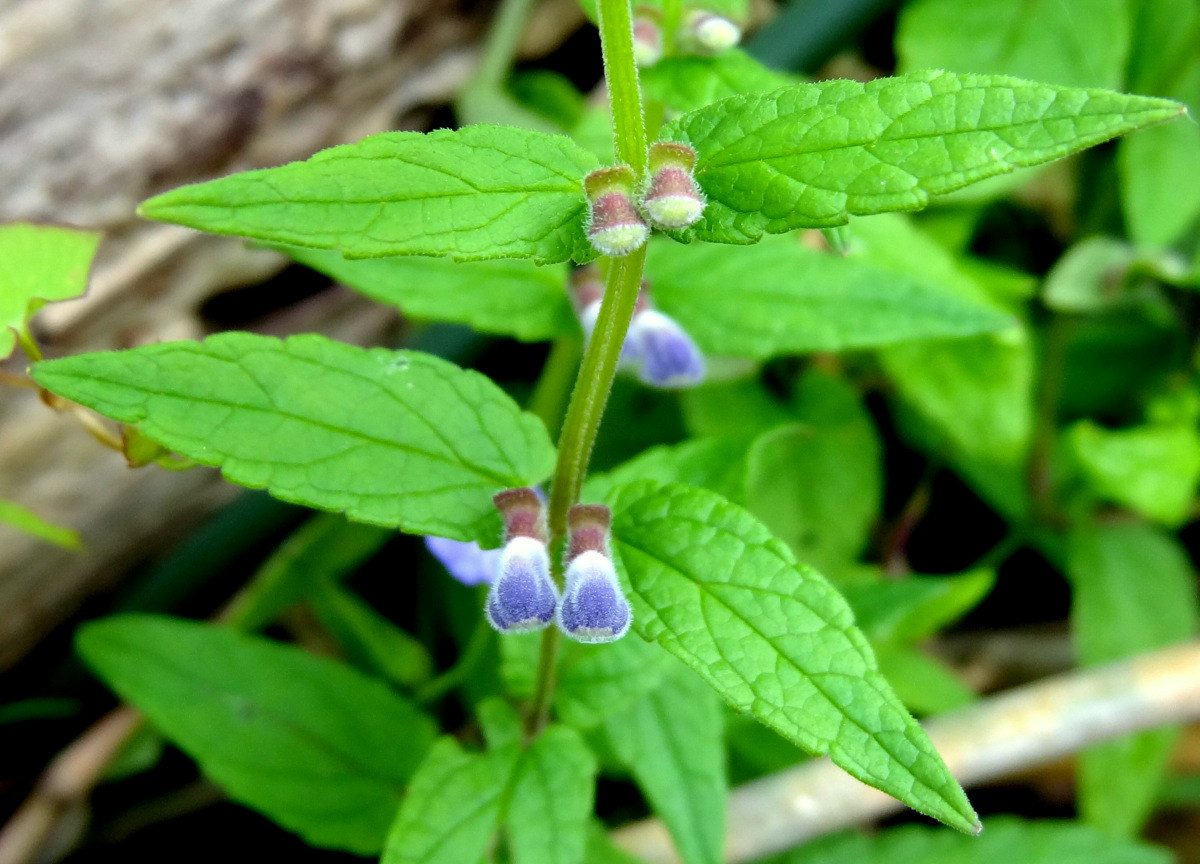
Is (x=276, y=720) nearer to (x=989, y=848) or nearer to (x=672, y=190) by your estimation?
(x=672, y=190)

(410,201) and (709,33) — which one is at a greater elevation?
(709,33)

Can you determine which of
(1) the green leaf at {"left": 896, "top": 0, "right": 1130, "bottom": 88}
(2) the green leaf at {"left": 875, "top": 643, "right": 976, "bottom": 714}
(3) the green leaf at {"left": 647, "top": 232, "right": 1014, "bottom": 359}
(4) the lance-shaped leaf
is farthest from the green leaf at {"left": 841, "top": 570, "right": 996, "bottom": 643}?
(1) the green leaf at {"left": 896, "top": 0, "right": 1130, "bottom": 88}

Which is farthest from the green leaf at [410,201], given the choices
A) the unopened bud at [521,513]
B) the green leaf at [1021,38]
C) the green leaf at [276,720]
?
the green leaf at [1021,38]

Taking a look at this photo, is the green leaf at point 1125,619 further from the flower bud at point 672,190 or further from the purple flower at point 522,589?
the flower bud at point 672,190

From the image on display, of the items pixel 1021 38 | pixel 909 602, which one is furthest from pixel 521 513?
pixel 1021 38

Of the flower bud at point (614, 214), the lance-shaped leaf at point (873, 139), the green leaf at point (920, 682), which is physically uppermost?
the green leaf at point (920, 682)

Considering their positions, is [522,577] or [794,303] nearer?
[522,577]

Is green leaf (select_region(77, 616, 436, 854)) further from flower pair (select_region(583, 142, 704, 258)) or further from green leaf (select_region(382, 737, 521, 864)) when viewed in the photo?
flower pair (select_region(583, 142, 704, 258))
